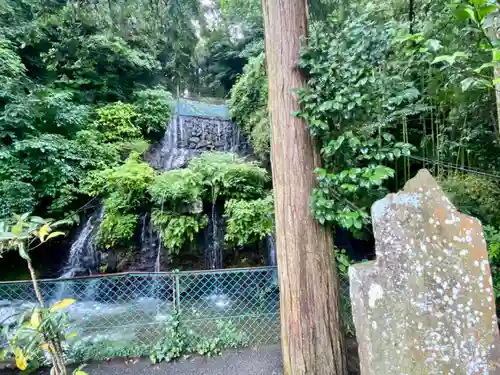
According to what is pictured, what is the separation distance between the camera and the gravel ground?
2.72 m

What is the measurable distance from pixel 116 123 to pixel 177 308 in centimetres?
686

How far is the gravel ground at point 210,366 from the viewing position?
2.72 metres

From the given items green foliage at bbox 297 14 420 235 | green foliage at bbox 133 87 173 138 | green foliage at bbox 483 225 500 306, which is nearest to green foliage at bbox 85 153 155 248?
green foliage at bbox 133 87 173 138

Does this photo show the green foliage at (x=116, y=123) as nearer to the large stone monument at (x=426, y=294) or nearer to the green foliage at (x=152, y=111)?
the green foliage at (x=152, y=111)

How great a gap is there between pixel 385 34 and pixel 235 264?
431cm

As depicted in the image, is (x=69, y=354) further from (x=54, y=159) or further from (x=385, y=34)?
(x=54, y=159)

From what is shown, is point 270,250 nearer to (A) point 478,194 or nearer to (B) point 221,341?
(B) point 221,341

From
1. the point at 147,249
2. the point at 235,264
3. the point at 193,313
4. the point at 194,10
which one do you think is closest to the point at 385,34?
the point at 194,10

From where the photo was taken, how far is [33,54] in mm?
8008

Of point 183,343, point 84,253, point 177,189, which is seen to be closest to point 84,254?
point 84,253

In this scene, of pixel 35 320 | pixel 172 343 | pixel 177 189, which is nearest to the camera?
pixel 35 320

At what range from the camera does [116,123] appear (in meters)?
8.20

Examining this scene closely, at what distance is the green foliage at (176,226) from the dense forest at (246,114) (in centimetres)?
2

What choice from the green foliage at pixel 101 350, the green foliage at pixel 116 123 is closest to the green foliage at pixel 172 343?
the green foliage at pixel 101 350
